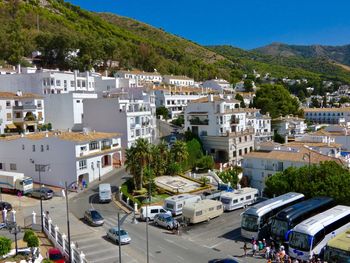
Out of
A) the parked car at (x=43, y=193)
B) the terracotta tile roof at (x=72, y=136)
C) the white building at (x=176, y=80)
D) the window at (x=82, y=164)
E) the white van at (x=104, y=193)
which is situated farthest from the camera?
the white building at (x=176, y=80)

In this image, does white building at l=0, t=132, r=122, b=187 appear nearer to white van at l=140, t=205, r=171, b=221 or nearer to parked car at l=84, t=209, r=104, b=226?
parked car at l=84, t=209, r=104, b=226

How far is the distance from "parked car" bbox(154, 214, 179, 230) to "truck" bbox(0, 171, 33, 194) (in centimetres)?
1872

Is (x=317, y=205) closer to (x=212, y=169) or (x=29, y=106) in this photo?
(x=212, y=169)

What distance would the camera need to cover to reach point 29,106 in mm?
69312

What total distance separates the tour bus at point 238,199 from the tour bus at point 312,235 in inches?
503

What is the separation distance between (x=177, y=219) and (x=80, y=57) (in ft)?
253

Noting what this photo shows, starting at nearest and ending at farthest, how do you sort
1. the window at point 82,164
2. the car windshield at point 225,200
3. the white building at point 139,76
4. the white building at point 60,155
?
the car windshield at point 225,200 < the white building at point 60,155 < the window at point 82,164 < the white building at point 139,76

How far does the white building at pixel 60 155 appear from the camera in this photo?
171ft

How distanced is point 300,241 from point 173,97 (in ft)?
230

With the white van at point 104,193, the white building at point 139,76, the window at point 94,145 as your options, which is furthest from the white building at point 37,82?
the white van at point 104,193

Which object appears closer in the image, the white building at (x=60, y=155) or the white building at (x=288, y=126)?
the white building at (x=60, y=155)

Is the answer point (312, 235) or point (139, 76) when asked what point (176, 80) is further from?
point (312, 235)

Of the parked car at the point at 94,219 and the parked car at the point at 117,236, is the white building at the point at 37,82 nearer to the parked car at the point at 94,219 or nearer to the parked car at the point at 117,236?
the parked car at the point at 94,219

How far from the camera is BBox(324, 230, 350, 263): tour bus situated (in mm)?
26666
